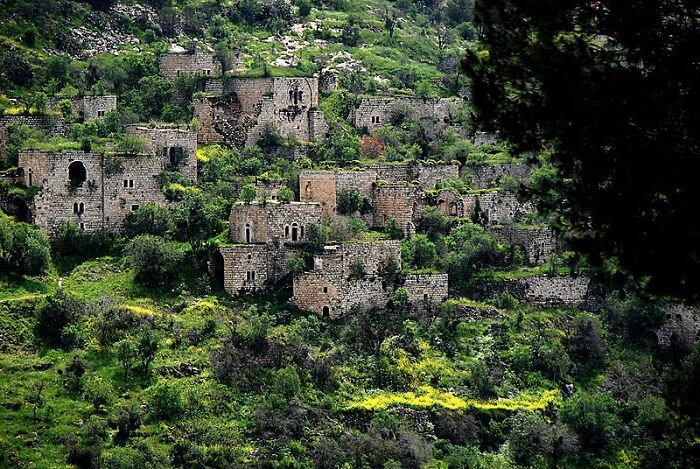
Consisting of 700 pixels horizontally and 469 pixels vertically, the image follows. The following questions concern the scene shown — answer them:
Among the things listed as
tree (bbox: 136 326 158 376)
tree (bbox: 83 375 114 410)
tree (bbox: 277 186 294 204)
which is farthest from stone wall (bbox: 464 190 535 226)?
tree (bbox: 83 375 114 410)

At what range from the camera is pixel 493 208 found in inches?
2453

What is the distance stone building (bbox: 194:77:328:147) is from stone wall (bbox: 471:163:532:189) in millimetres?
8955

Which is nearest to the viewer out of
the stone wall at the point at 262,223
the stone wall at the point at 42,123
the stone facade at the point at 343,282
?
the stone facade at the point at 343,282

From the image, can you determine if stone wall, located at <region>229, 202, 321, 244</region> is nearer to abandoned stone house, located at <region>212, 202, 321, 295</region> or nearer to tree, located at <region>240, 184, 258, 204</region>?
abandoned stone house, located at <region>212, 202, 321, 295</region>

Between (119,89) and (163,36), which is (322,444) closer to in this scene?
(119,89)

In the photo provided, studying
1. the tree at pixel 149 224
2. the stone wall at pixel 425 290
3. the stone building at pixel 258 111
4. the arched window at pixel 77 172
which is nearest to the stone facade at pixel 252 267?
the tree at pixel 149 224

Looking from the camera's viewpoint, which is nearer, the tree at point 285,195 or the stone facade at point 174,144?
the tree at point 285,195

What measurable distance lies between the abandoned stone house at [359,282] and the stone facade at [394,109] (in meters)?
16.1

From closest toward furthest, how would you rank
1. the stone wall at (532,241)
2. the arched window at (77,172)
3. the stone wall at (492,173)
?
the arched window at (77,172) < the stone wall at (532,241) < the stone wall at (492,173)

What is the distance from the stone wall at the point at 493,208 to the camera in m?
61.9

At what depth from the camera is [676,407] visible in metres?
17.5

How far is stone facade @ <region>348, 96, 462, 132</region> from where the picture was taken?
69.6m

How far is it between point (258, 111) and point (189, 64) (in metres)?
5.90

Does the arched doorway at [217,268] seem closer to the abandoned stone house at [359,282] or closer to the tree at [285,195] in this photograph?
the abandoned stone house at [359,282]
